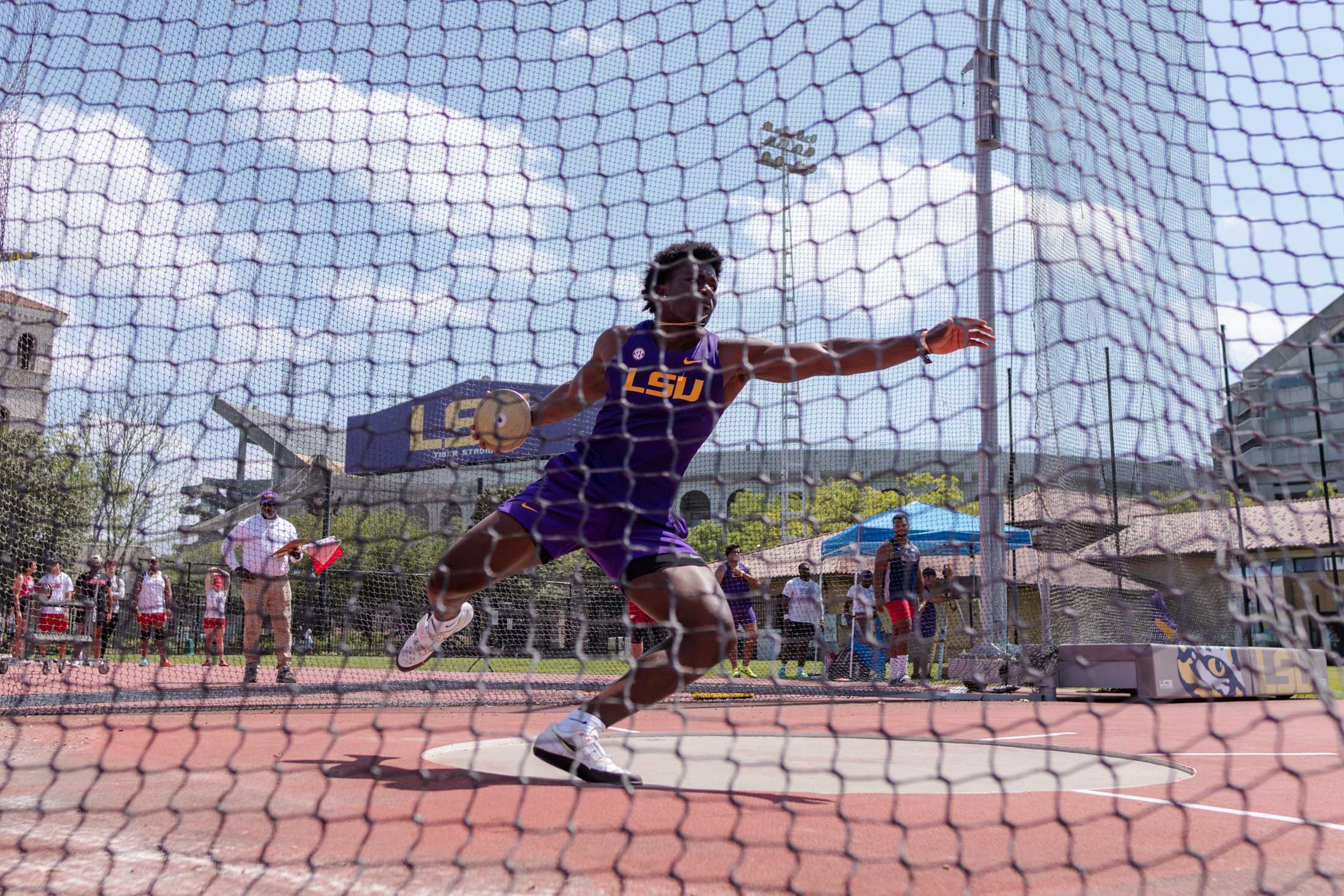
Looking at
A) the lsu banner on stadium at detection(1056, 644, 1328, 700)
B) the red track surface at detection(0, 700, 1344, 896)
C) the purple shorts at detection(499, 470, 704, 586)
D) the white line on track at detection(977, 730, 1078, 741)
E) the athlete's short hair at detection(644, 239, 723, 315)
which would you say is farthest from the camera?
the lsu banner on stadium at detection(1056, 644, 1328, 700)

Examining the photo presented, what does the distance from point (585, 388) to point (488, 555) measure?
0.63 metres

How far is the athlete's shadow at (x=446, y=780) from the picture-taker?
3.41m

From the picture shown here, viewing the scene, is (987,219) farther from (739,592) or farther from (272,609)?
(739,592)

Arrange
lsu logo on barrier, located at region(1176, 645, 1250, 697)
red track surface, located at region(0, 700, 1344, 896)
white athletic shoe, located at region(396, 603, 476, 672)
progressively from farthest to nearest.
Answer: lsu logo on barrier, located at region(1176, 645, 1250, 697) → white athletic shoe, located at region(396, 603, 476, 672) → red track surface, located at region(0, 700, 1344, 896)

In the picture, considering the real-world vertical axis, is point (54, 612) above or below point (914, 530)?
below

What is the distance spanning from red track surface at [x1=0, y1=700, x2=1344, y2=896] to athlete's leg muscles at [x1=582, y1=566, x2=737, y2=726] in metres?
0.22

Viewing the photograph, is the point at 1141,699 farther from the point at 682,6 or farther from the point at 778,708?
the point at 778,708

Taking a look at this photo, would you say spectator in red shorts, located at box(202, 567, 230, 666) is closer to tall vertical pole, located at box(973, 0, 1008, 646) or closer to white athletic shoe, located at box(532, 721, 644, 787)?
white athletic shoe, located at box(532, 721, 644, 787)

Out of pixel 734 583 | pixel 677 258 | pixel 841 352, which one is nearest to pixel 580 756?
pixel 841 352

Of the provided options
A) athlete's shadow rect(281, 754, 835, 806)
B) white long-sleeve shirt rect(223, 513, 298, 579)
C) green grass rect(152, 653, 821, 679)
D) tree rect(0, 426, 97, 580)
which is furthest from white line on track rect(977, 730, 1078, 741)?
white long-sleeve shirt rect(223, 513, 298, 579)

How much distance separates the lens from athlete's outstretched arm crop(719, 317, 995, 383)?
9.95 feet

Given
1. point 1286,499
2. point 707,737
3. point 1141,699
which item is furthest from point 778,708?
point 1141,699

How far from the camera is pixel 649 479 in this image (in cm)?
321

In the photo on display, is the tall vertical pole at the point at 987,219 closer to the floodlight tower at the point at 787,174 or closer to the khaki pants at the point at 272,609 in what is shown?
the floodlight tower at the point at 787,174
